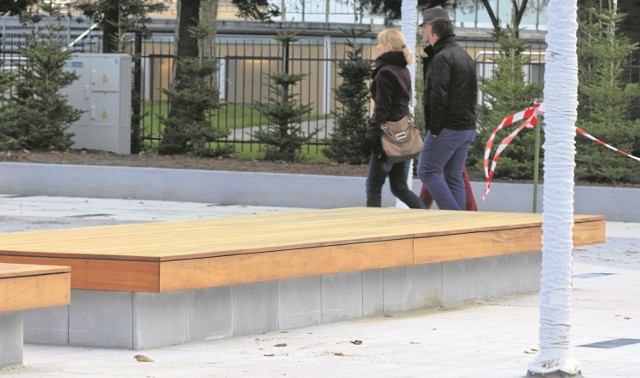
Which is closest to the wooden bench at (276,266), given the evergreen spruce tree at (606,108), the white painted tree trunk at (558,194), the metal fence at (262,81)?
the white painted tree trunk at (558,194)

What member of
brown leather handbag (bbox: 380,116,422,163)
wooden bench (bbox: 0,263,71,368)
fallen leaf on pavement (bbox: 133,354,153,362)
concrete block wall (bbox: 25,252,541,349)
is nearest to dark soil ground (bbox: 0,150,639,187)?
brown leather handbag (bbox: 380,116,422,163)

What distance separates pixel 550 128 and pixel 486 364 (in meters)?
1.18

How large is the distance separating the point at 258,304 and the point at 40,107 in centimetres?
1436

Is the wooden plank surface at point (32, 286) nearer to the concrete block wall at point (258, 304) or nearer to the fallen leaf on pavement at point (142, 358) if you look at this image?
the fallen leaf on pavement at point (142, 358)

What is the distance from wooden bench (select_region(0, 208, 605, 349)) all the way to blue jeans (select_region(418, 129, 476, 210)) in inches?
46.1

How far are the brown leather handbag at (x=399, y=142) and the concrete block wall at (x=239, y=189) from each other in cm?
472

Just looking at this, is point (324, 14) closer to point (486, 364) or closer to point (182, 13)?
point (182, 13)

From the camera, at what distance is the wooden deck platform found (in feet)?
23.5

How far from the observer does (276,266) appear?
7.80 metres

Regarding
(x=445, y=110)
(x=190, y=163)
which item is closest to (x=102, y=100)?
(x=190, y=163)

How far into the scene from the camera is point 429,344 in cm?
771

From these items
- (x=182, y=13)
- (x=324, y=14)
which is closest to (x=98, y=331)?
(x=182, y=13)

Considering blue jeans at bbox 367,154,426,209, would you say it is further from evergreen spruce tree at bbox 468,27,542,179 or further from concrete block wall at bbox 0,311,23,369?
evergreen spruce tree at bbox 468,27,542,179

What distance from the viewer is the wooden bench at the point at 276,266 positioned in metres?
7.27
